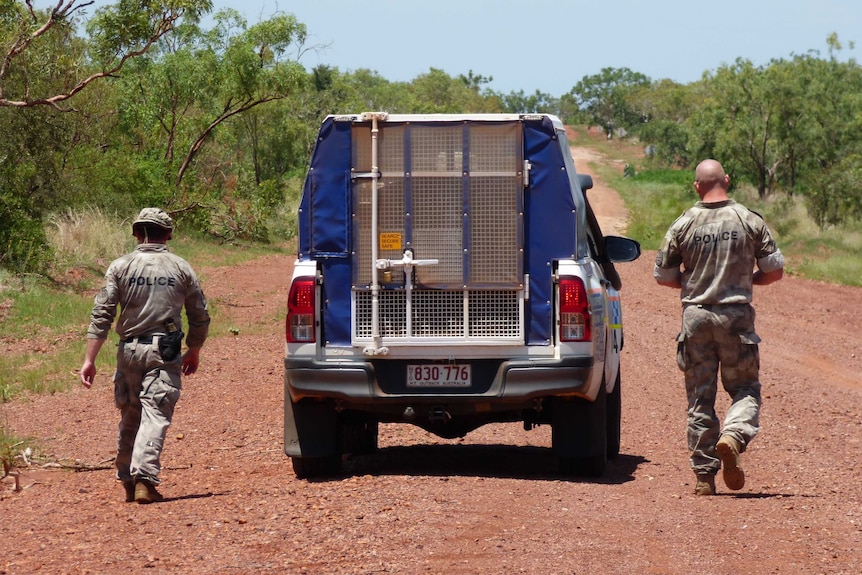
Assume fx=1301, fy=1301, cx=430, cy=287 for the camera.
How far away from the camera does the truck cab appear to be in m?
7.61

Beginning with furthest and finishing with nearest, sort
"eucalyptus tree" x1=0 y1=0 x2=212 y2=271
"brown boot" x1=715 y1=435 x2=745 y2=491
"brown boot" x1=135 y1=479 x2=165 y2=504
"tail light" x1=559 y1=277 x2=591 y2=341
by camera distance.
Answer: "eucalyptus tree" x1=0 y1=0 x2=212 y2=271, "tail light" x1=559 y1=277 x2=591 y2=341, "brown boot" x1=135 y1=479 x2=165 y2=504, "brown boot" x1=715 y1=435 x2=745 y2=491

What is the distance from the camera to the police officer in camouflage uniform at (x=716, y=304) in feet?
24.4

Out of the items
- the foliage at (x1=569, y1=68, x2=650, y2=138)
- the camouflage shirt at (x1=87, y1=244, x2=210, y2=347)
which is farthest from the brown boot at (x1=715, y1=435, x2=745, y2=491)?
the foliage at (x1=569, y1=68, x2=650, y2=138)

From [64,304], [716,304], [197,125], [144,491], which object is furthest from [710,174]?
[197,125]

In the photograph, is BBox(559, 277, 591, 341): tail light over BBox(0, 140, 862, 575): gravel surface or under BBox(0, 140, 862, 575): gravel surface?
over

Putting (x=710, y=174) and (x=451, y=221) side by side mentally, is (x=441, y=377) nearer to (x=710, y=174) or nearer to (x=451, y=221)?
(x=451, y=221)

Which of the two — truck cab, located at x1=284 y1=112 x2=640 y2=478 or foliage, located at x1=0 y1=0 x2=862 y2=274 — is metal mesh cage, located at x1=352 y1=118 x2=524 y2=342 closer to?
truck cab, located at x1=284 y1=112 x2=640 y2=478

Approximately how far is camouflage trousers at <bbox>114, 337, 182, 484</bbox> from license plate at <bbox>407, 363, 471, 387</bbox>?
141 cm

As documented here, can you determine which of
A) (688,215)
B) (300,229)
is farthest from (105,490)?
(688,215)

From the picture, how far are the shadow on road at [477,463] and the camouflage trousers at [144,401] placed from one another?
1469 millimetres

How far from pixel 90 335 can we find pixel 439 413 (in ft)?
6.86

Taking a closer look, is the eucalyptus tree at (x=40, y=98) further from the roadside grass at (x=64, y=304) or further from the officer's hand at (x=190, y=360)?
the officer's hand at (x=190, y=360)

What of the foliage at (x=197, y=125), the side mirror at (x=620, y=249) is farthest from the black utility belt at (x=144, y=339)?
the foliage at (x=197, y=125)

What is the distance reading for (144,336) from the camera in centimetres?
758
